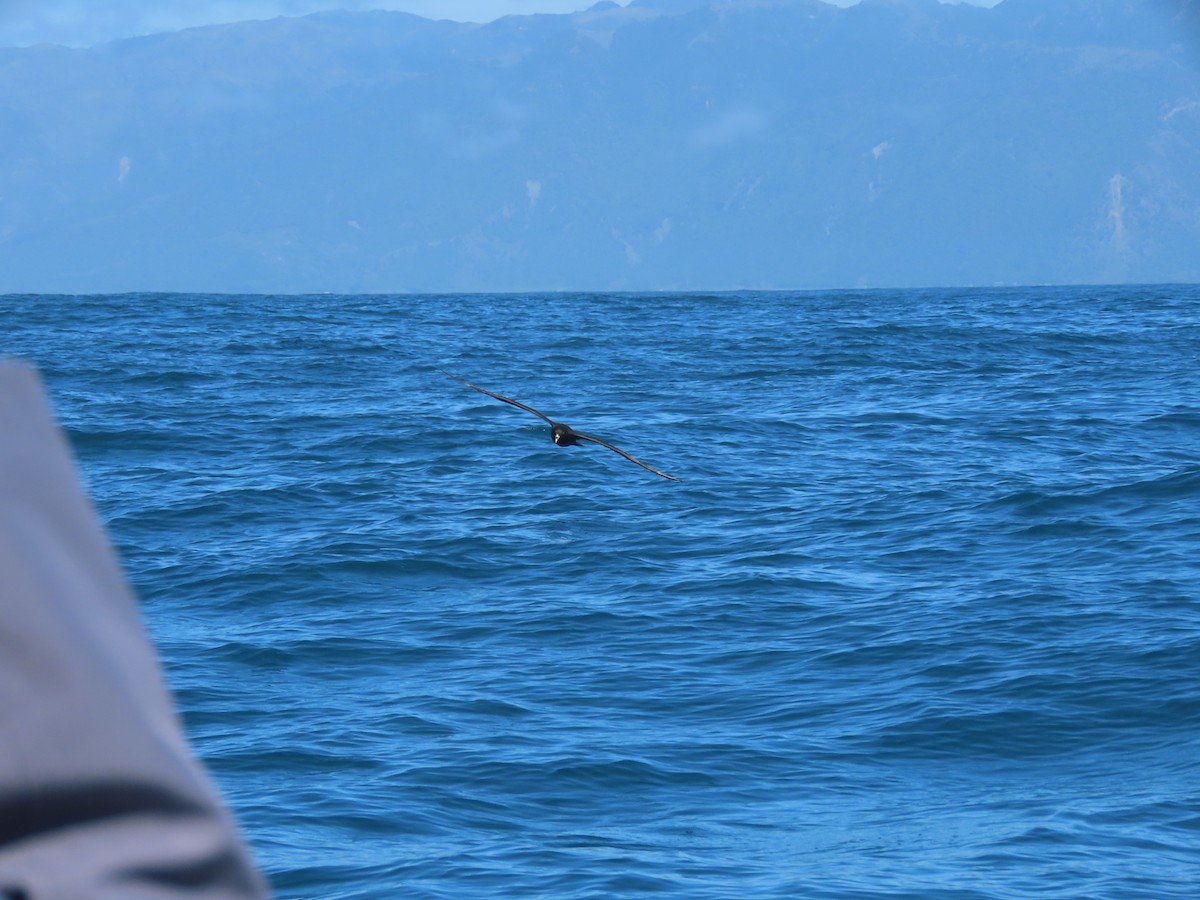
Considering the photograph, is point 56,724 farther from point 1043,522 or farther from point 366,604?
point 1043,522

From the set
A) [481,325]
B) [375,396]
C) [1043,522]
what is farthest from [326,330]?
[1043,522]

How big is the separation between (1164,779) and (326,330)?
174 feet

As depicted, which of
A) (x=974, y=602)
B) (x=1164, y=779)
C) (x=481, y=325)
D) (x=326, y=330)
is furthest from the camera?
(x=481, y=325)

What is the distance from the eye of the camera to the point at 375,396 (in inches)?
1531

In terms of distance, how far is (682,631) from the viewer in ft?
53.6

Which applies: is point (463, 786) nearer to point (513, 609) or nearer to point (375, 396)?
point (513, 609)

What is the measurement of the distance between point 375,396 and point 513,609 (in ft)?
72.3

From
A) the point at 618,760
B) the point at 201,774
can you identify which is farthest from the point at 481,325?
the point at 201,774

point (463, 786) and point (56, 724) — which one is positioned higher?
point (56, 724)

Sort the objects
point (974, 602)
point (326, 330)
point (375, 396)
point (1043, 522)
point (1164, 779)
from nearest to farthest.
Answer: point (1164, 779) < point (974, 602) < point (1043, 522) < point (375, 396) < point (326, 330)

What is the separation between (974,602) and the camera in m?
17.4

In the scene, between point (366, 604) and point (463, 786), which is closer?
point (463, 786)

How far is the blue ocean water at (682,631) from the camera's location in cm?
1036

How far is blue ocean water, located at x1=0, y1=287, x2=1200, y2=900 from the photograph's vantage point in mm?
10359
